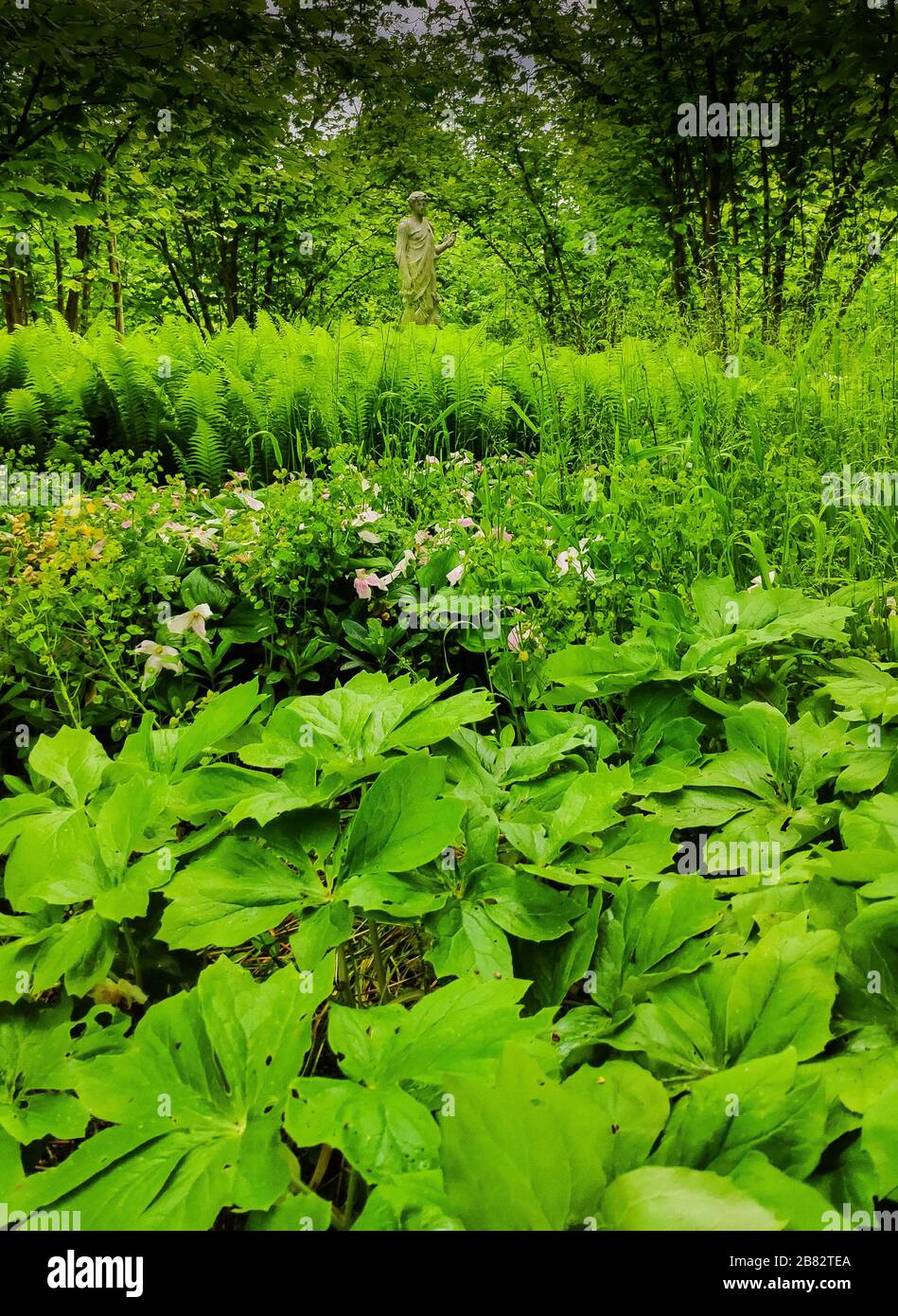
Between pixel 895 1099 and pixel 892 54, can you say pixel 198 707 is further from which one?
pixel 892 54

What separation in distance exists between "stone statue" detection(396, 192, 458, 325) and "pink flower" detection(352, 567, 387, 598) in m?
10.1

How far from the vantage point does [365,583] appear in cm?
219

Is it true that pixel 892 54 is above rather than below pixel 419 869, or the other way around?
above

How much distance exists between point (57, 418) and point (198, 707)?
3142mm

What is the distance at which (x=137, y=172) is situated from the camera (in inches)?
281

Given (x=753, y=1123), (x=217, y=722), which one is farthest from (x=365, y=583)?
(x=753, y=1123)

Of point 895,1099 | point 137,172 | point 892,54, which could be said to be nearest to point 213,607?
point 895,1099

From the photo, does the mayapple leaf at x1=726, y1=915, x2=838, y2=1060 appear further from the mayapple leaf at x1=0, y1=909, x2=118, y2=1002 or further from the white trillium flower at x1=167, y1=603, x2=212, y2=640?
the white trillium flower at x1=167, y1=603, x2=212, y2=640

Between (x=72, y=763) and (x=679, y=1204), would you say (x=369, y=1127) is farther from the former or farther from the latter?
(x=72, y=763)

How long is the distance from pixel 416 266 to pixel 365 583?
1080 cm

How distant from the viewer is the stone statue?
37.3ft
